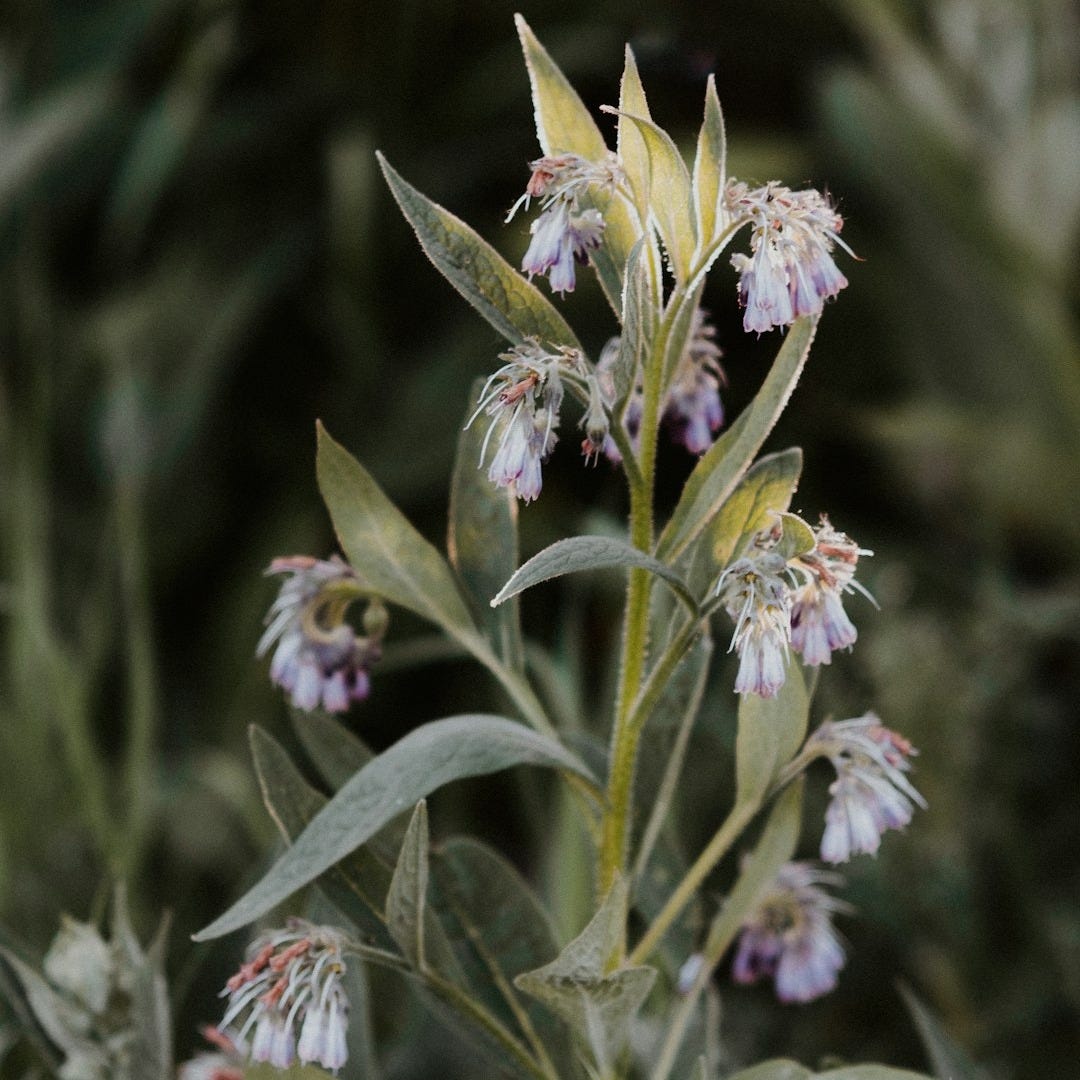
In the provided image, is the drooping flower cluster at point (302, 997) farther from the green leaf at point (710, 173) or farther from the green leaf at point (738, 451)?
the green leaf at point (710, 173)

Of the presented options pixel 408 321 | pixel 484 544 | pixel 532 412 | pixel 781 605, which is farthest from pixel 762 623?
pixel 408 321

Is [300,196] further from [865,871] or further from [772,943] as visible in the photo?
[772,943]

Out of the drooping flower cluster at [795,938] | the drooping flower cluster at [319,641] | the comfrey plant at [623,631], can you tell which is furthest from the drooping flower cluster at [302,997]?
A: the drooping flower cluster at [795,938]

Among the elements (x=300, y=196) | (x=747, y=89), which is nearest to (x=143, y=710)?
(x=300, y=196)

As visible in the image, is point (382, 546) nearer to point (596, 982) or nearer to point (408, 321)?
point (596, 982)

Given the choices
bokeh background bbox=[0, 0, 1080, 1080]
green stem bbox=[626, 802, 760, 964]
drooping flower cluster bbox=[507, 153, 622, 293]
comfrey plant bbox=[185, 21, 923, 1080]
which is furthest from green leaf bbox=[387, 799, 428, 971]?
bokeh background bbox=[0, 0, 1080, 1080]

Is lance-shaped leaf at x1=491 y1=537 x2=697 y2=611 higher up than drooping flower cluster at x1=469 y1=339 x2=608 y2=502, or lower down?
lower down

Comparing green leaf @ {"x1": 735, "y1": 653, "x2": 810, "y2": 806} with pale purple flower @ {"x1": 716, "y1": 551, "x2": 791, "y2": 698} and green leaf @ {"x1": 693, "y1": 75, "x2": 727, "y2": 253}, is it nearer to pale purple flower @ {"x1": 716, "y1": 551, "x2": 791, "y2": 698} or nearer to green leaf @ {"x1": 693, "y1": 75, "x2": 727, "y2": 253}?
pale purple flower @ {"x1": 716, "y1": 551, "x2": 791, "y2": 698}

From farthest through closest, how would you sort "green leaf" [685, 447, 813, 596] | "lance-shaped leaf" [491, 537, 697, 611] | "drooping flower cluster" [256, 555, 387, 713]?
1. "drooping flower cluster" [256, 555, 387, 713]
2. "green leaf" [685, 447, 813, 596]
3. "lance-shaped leaf" [491, 537, 697, 611]
